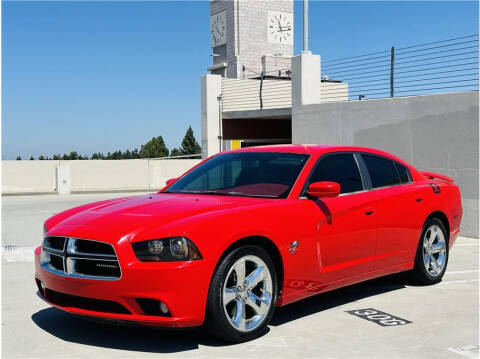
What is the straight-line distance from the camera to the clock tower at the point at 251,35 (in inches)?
2413

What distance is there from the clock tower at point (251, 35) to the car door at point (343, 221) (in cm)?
5493

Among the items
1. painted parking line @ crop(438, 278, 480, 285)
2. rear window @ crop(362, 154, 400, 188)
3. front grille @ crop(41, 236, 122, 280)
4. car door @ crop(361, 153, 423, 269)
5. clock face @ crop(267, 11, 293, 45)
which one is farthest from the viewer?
clock face @ crop(267, 11, 293, 45)

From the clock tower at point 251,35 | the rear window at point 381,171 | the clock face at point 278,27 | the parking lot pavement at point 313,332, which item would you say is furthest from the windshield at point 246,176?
the clock face at point 278,27

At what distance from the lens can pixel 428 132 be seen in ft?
40.9

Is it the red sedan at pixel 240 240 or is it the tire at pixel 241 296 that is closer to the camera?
the red sedan at pixel 240 240

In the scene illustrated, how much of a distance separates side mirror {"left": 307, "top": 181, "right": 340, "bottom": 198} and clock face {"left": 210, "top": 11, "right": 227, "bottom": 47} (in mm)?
58225

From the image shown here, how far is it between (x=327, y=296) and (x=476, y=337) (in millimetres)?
1812

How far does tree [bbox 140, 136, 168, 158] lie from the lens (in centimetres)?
13075

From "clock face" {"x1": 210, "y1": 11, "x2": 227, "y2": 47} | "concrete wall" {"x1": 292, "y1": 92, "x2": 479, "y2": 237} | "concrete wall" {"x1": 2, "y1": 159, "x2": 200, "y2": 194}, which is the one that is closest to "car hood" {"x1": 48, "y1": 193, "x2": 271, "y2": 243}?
"concrete wall" {"x1": 292, "y1": 92, "x2": 479, "y2": 237}

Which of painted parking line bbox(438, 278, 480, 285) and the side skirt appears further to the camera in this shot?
painted parking line bbox(438, 278, 480, 285)

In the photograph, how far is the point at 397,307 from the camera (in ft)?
20.8

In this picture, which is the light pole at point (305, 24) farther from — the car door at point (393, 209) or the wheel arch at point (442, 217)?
the car door at point (393, 209)

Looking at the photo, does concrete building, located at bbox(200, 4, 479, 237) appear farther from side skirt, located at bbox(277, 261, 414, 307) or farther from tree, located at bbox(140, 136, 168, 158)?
tree, located at bbox(140, 136, 168, 158)

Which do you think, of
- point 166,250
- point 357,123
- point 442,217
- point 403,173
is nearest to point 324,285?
point 166,250
